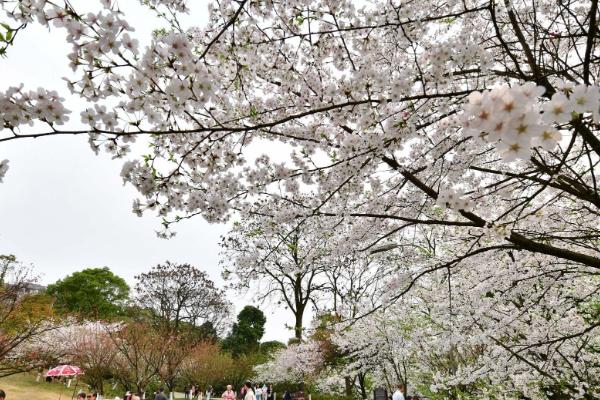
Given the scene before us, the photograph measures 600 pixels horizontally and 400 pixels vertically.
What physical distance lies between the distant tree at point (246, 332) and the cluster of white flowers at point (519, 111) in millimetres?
36643

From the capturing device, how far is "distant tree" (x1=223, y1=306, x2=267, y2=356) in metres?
36.0

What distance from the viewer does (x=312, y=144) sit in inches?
135

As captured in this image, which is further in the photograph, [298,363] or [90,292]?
[90,292]

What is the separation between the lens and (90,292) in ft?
116

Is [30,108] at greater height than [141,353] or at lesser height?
greater

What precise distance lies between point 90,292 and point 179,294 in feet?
46.0

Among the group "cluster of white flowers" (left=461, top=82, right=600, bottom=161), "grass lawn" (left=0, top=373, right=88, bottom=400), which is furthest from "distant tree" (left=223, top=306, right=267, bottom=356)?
"cluster of white flowers" (left=461, top=82, right=600, bottom=161)

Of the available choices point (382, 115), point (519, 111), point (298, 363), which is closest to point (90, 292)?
point (298, 363)

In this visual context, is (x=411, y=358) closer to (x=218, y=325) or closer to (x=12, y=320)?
(x=12, y=320)

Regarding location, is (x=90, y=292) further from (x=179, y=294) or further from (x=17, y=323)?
(x=17, y=323)

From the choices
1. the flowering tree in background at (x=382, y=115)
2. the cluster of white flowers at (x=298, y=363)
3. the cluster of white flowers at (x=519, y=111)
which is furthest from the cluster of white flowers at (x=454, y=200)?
the cluster of white flowers at (x=298, y=363)

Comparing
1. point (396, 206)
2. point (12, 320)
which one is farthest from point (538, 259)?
point (12, 320)

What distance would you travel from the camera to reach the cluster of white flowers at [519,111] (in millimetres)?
1048

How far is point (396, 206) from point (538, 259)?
6.90 ft
